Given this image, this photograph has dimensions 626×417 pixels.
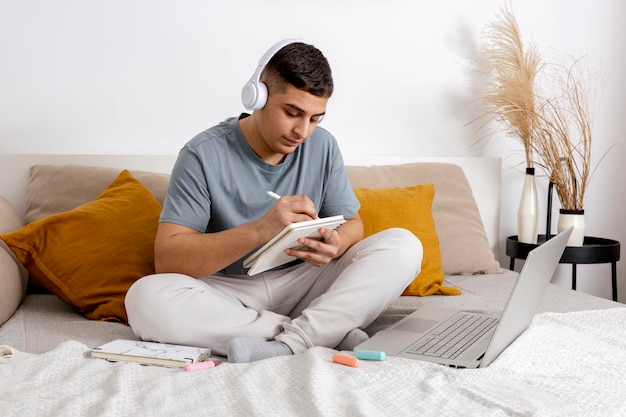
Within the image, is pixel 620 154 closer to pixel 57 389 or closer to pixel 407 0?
pixel 407 0

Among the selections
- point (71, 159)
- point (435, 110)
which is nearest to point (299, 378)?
point (71, 159)

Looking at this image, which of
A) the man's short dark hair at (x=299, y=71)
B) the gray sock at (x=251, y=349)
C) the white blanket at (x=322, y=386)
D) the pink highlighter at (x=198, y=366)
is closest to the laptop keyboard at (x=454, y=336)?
the white blanket at (x=322, y=386)

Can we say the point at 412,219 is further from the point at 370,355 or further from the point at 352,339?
the point at 370,355

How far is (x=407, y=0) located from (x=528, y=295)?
64.4 inches

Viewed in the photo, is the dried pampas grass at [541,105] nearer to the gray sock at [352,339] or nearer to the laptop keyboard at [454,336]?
the laptop keyboard at [454,336]

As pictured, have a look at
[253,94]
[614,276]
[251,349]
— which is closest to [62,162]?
[253,94]

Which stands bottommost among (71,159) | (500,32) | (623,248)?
(623,248)

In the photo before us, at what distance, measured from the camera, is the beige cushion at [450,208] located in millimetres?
2463

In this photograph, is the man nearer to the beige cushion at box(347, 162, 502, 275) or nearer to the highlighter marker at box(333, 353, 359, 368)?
the highlighter marker at box(333, 353, 359, 368)

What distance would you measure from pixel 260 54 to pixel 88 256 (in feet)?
3.36

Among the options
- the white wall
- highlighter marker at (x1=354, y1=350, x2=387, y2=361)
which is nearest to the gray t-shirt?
highlighter marker at (x1=354, y1=350, x2=387, y2=361)

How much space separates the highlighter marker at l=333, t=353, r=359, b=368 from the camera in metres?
1.39

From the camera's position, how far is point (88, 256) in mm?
1930

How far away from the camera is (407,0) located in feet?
9.20
